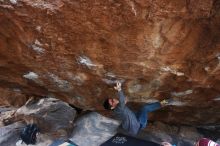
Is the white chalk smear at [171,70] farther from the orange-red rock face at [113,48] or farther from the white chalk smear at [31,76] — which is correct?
the white chalk smear at [31,76]

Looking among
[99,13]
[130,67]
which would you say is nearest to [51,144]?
[130,67]

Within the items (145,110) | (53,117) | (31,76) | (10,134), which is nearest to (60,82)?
(31,76)

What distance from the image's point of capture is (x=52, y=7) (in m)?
3.88

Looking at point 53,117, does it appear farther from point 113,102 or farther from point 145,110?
point 145,110

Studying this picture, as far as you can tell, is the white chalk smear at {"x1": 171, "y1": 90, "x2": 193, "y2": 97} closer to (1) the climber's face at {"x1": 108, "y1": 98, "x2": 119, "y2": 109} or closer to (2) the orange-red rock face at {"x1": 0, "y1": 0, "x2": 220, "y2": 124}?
(2) the orange-red rock face at {"x1": 0, "y1": 0, "x2": 220, "y2": 124}

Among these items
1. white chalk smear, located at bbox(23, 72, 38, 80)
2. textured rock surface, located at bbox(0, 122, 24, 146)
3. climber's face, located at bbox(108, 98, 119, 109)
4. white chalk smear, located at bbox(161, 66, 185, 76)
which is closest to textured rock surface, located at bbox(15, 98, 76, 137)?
textured rock surface, located at bbox(0, 122, 24, 146)

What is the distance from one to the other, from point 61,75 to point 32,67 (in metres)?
0.44

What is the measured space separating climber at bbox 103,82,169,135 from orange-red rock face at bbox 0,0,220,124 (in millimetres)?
161

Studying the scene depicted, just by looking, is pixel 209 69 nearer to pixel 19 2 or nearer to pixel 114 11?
pixel 114 11

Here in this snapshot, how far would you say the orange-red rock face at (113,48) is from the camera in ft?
12.8

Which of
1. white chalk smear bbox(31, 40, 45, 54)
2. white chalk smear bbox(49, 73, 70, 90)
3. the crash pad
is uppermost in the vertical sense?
white chalk smear bbox(31, 40, 45, 54)

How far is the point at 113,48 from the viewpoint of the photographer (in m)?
4.44

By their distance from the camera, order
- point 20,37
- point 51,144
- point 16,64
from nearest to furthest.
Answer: point 20,37 → point 16,64 → point 51,144

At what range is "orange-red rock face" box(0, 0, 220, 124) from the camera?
154 inches
